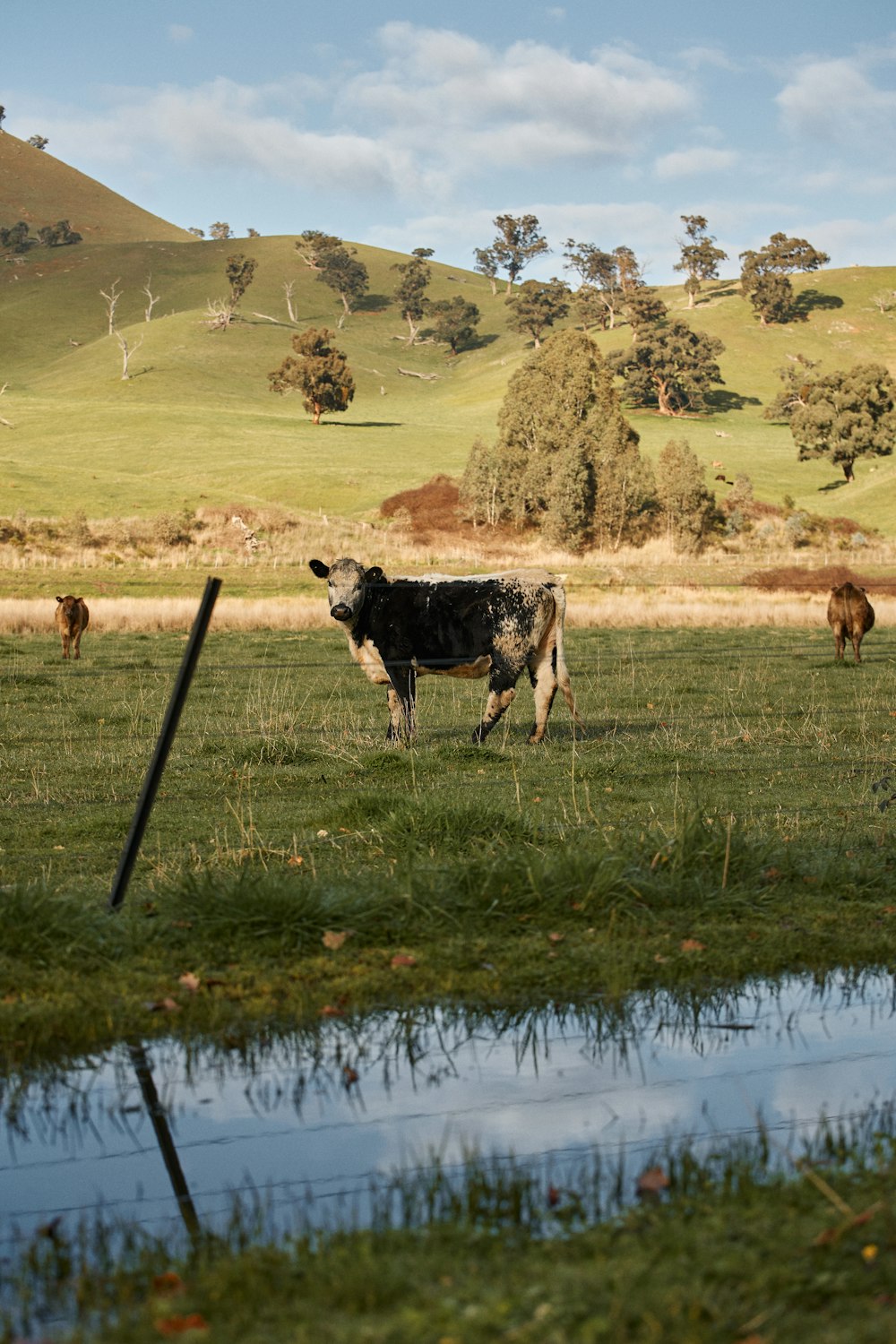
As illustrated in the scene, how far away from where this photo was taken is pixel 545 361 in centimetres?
6925

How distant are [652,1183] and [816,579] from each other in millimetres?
42528

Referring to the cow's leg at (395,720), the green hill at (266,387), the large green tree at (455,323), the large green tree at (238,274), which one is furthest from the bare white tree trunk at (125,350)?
the cow's leg at (395,720)

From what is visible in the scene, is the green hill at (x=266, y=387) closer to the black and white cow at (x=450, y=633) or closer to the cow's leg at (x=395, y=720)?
the black and white cow at (x=450, y=633)

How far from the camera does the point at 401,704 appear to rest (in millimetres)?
14719

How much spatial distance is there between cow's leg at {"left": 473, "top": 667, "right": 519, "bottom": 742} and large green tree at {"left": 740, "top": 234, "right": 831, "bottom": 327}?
12691 centimetres

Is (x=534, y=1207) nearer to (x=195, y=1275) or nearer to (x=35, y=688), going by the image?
(x=195, y=1275)

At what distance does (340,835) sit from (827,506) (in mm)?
70175

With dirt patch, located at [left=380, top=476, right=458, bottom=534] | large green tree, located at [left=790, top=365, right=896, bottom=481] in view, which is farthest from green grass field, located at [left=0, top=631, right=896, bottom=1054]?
large green tree, located at [left=790, top=365, right=896, bottom=481]

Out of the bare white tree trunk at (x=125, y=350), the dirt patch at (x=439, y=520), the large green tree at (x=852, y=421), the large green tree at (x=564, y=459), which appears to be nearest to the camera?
the dirt patch at (x=439, y=520)

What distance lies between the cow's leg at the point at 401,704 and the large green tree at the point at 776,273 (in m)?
127

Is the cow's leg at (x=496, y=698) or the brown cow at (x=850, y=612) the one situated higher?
the brown cow at (x=850, y=612)

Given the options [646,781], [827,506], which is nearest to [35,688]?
[646,781]

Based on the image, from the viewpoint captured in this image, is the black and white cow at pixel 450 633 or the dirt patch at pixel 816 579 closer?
the black and white cow at pixel 450 633

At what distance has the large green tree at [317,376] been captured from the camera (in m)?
107
